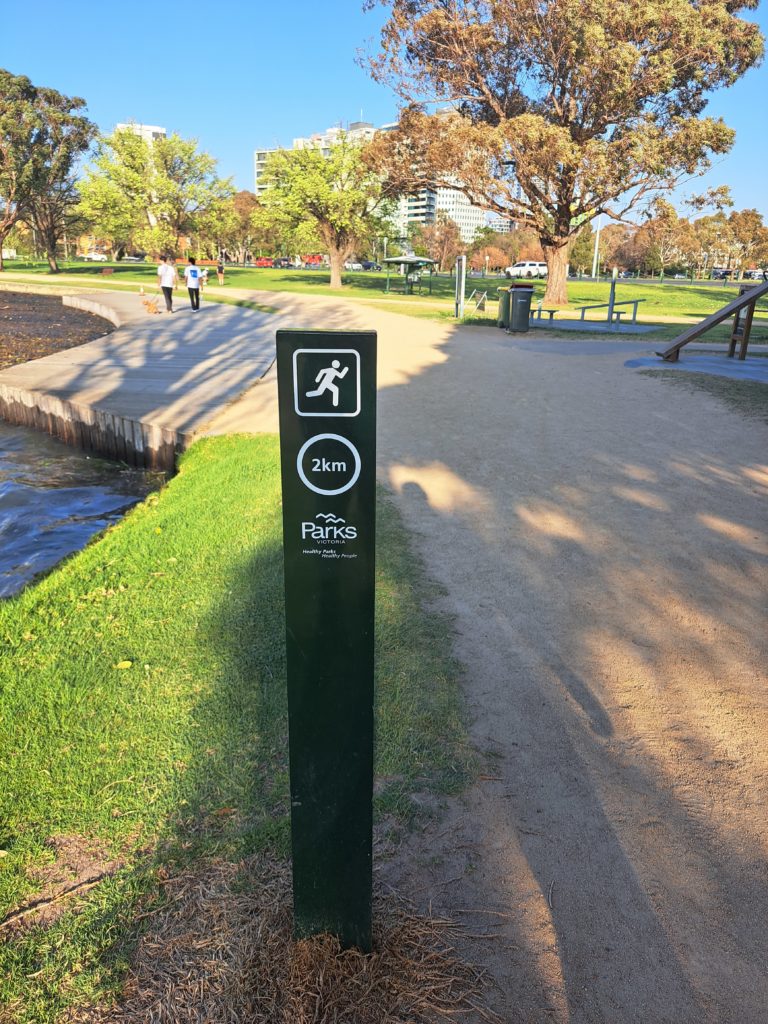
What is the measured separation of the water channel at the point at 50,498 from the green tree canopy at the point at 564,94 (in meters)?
21.0

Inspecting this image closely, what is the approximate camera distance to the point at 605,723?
11.5 feet

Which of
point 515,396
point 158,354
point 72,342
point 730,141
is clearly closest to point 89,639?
point 515,396

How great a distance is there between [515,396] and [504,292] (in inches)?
455

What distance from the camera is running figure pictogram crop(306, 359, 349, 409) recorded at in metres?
1.82

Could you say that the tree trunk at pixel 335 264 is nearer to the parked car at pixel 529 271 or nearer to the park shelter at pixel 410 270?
the park shelter at pixel 410 270

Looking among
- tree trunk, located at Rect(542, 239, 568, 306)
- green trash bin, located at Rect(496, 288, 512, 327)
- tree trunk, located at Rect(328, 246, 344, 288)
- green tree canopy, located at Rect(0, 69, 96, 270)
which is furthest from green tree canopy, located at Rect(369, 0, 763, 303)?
green tree canopy, located at Rect(0, 69, 96, 270)

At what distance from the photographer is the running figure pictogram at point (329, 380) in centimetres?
182

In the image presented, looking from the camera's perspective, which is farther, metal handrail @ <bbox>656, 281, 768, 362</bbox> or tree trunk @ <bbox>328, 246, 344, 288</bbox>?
tree trunk @ <bbox>328, 246, 344, 288</bbox>

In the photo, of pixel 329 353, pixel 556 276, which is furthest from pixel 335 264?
pixel 329 353

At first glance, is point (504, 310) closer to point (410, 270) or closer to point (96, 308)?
point (96, 308)

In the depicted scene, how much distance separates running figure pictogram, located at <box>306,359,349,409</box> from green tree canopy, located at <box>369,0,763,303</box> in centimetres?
2629

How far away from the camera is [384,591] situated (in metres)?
4.71

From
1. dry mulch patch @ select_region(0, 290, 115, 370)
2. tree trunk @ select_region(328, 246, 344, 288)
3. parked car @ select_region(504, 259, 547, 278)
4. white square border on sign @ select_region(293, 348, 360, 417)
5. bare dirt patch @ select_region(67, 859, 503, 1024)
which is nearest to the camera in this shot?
white square border on sign @ select_region(293, 348, 360, 417)

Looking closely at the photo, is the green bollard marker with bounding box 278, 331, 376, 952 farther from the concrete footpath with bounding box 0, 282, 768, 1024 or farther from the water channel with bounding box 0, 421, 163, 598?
the water channel with bounding box 0, 421, 163, 598
